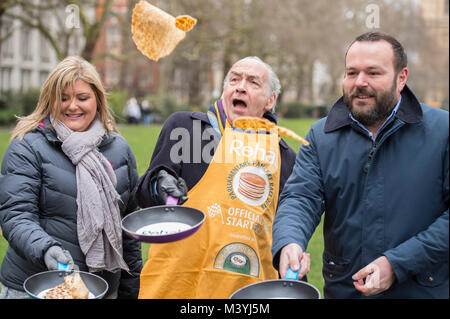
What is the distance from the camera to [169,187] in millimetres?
2695

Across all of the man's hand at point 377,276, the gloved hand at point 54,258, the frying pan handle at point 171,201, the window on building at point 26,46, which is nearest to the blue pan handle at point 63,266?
the gloved hand at point 54,258

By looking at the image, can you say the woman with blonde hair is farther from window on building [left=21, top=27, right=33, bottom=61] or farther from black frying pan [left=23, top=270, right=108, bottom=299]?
window on building [left=21, top=27, right=33, bottom=61]

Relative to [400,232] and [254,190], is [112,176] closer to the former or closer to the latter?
[254,190]

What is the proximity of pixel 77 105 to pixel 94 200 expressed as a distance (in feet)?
1.88

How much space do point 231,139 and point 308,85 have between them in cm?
4154

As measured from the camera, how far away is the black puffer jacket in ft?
8.71

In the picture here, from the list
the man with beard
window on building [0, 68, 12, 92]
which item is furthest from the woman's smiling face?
window on building [0, 68, 12, 92]

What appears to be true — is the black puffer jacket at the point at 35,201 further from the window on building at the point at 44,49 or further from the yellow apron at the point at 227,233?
the window on building at the point at 44,49

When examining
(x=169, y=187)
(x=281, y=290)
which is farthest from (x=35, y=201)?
(x=281, y=290)

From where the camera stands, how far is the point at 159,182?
2777 mm

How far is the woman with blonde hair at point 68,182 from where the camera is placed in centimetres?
275

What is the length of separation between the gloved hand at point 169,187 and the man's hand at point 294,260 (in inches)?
24.7

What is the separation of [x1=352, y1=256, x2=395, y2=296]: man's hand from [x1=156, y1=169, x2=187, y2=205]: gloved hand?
957 millimetres
